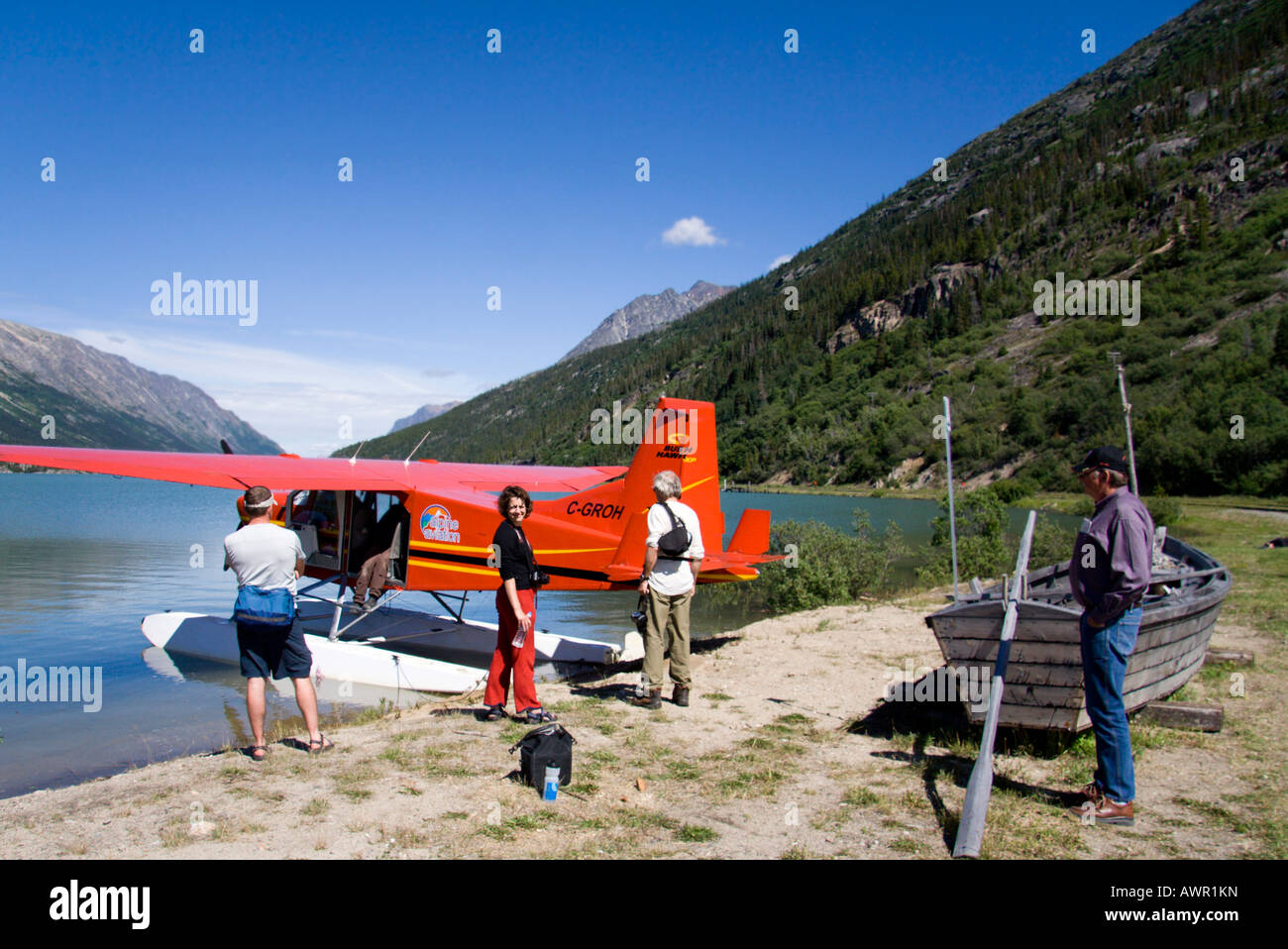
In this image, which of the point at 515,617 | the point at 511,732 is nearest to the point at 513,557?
the point at 515,617

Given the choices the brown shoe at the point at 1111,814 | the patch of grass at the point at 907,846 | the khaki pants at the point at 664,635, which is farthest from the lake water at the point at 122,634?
the brown shoe at the point at 1111,814

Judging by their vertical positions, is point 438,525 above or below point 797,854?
above

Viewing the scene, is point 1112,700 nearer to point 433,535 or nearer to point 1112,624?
point 1112,624

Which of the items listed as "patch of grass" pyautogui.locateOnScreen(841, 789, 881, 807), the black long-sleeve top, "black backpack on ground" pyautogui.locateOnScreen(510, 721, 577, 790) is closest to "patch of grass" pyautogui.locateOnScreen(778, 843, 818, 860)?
"patch of grass" pyautogui.locateOnScreen(841, 789, 881, 807)

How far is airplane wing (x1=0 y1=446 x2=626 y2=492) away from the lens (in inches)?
374

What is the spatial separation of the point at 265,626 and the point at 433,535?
19.2 feet

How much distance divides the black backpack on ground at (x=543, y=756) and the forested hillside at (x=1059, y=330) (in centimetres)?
4184

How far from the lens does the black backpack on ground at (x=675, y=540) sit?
6945 mm

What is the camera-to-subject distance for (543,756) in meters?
4.88

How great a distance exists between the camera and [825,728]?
6.81 meters
